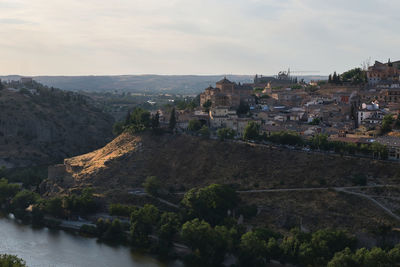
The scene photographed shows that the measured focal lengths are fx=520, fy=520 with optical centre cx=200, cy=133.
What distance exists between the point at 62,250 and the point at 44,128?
4796 centimetres

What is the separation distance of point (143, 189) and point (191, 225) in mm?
12089

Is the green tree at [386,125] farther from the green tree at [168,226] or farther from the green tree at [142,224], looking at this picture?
the green tree at [142,224]

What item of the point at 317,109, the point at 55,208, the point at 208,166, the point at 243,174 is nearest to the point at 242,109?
the point at 317,109

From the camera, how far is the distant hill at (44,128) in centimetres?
7331

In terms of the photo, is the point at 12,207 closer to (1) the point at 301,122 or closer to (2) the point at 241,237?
(2) the point at 241,237

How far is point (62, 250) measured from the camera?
121ft

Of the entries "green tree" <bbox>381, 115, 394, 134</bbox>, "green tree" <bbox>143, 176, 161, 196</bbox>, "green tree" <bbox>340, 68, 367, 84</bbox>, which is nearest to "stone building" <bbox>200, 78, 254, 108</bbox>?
"green tree" <bbox>340, 68, 367, 84</bbox>

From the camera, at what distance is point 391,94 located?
56188 millimetres

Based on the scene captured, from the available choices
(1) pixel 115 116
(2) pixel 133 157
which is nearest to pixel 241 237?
(2) pixel 133 157

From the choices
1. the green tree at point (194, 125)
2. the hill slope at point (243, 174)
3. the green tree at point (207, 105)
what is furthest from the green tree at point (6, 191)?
the green tree at point (207, 105)

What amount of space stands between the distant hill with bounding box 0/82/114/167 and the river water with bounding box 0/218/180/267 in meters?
30.3

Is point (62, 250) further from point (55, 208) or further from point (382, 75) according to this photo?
point (382, 75)

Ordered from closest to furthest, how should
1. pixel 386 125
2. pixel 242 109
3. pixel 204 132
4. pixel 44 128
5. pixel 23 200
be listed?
pixel 386 125, pixel 23 200, pixel 204 132, pixel 242 109, pixel 44 128

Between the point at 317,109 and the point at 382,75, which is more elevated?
the point at 382,75
